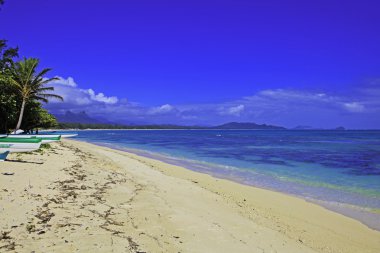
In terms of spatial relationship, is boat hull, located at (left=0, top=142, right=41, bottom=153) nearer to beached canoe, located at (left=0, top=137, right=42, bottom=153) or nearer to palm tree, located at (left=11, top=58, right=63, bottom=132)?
beached canoe, located at (left=0, top=137, right=42, bottom=153)

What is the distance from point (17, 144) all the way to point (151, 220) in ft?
27.7

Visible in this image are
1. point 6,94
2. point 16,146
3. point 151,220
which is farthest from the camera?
point 6,94

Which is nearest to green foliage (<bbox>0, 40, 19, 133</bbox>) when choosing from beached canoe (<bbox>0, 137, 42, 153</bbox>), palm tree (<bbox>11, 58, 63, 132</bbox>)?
palm tree (<bbox>11, 58, 63, 132</bbox>)

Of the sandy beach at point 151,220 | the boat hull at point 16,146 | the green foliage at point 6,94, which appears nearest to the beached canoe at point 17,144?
the boat hull at point 16,146

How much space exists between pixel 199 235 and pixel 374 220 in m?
5.53

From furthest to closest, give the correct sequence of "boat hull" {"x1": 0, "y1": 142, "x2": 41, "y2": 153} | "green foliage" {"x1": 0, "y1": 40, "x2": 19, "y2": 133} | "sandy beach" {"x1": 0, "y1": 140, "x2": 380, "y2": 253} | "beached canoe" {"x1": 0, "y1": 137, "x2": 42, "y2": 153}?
"green foliage" {"x1": 0, "y1": 40, "x2": 19, "y2": 133} < "beached canoe" {"x1": 0, "y1": 137, "x2": 42, "y2": 153} < "boat hull" {"x1": 0, "y1": 142, "x2": 41, "y2": 153} < "sandy beach" {"x1": 0, "y1": 140, "x2": 380, "y2": 253}

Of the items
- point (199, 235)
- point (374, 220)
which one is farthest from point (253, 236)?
point (374, 220)

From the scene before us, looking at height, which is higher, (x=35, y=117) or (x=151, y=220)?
(x=35, y=117)

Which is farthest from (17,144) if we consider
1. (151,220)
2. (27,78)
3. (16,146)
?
(27,78)

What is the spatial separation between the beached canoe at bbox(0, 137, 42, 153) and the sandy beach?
1.63m

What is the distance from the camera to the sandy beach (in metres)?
5.07

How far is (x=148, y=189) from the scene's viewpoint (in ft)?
32.8

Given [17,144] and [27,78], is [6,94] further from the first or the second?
[17,144]

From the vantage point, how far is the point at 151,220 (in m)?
6.39
